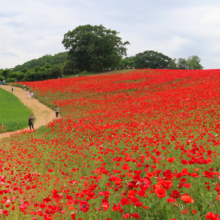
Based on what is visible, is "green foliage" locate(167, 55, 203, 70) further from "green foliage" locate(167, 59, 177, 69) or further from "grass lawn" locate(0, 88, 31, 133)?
"grass lawn" locate(0, 88, 31, 133)

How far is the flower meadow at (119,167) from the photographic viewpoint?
2.88m

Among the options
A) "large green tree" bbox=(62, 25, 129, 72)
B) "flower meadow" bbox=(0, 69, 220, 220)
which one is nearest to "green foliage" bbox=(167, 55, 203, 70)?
"large green tree" bbox=(62, 25, 129, 72)

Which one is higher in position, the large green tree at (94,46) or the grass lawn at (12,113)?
the large green tree at (94,46)

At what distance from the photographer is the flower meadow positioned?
2.88m

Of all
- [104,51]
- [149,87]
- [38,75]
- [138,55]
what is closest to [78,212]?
[149,87]

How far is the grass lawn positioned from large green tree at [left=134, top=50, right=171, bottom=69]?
68.8 metres

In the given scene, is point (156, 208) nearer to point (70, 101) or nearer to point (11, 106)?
point (70, 101)

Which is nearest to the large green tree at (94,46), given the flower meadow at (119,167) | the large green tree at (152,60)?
the flower meadow at (119,167)

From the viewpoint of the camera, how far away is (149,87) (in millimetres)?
28500

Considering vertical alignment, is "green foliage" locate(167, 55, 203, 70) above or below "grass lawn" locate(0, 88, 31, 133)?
above

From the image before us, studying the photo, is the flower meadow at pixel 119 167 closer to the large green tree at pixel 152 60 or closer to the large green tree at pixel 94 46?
the large green tree at pixel 94 46

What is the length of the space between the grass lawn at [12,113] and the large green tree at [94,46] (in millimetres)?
26133

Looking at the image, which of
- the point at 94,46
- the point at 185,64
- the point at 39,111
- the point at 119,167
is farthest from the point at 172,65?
the point at 119,167

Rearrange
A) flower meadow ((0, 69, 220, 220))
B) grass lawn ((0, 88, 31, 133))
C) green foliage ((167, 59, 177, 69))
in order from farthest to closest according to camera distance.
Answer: green foliage ((167, 59, 177, 69))
grass lawn ((0, 88, 31, 133))
flower meadow ((0, 69, 220, 220))
